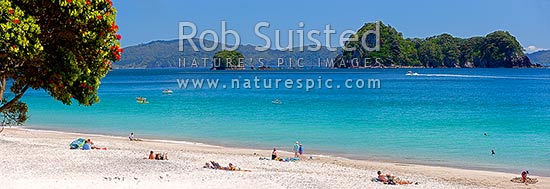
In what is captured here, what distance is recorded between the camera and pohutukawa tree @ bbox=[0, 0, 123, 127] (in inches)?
401

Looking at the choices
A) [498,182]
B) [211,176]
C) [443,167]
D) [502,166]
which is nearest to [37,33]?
[211,176]

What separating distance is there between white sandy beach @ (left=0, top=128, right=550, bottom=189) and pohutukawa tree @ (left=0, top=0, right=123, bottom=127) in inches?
227

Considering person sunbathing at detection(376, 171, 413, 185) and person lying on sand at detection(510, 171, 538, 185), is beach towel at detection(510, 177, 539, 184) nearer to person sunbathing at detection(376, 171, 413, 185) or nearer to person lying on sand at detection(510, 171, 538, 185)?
person lying on sand at detection(510, 171, 538, 185)

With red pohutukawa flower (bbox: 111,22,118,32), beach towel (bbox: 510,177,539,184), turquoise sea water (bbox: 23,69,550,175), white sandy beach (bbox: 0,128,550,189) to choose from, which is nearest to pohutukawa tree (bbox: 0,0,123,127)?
red pohutukawa flower (bbox: 111,22,118,32)

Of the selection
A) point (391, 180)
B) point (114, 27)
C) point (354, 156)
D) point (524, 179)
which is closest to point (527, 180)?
point (524, 179)

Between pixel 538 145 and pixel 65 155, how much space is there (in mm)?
24256

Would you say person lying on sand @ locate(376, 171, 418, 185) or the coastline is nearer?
person lying on sand @ locate(376, 171, 418, 185)

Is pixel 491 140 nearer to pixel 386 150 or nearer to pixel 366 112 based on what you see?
pixel 386 150

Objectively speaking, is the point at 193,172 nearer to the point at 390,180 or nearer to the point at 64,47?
the point at 390,180

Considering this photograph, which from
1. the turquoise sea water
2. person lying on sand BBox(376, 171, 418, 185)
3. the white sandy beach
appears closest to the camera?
the white sandy beach

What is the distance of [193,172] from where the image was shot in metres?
19.9

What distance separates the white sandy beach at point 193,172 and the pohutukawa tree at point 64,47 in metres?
5.77

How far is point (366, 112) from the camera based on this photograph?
5488 centimetres

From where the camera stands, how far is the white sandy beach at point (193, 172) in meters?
17.5
